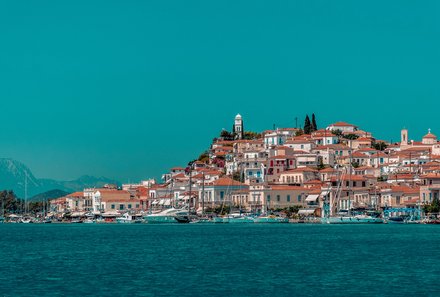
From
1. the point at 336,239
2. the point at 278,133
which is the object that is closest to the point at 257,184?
the point at 278,133

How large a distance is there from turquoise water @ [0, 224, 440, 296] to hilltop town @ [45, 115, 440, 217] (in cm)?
5273

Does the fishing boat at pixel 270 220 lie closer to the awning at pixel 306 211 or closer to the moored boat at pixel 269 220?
the moored boat at pixel 269 220

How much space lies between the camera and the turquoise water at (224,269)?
33625mm

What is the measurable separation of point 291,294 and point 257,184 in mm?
88496

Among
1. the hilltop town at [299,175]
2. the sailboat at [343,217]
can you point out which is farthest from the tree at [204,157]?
the sailboat at [343,217]

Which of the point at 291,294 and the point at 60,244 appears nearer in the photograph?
the point at 291,294

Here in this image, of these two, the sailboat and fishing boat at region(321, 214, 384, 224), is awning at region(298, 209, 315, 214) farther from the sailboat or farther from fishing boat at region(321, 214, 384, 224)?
fishing boat at region(321, 214, 384, 224)

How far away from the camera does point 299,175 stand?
123812 mm

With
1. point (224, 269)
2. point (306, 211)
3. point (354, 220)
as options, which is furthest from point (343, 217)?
point (224, 269)

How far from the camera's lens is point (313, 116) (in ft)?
484

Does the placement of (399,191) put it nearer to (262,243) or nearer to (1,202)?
(262,243)

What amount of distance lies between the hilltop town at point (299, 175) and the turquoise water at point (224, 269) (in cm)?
5273

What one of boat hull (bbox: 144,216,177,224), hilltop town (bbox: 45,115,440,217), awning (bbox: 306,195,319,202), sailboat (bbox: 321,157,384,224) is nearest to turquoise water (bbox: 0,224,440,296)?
sailboat (bbox: 321,157,384,224)

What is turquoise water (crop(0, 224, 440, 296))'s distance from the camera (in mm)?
33625
